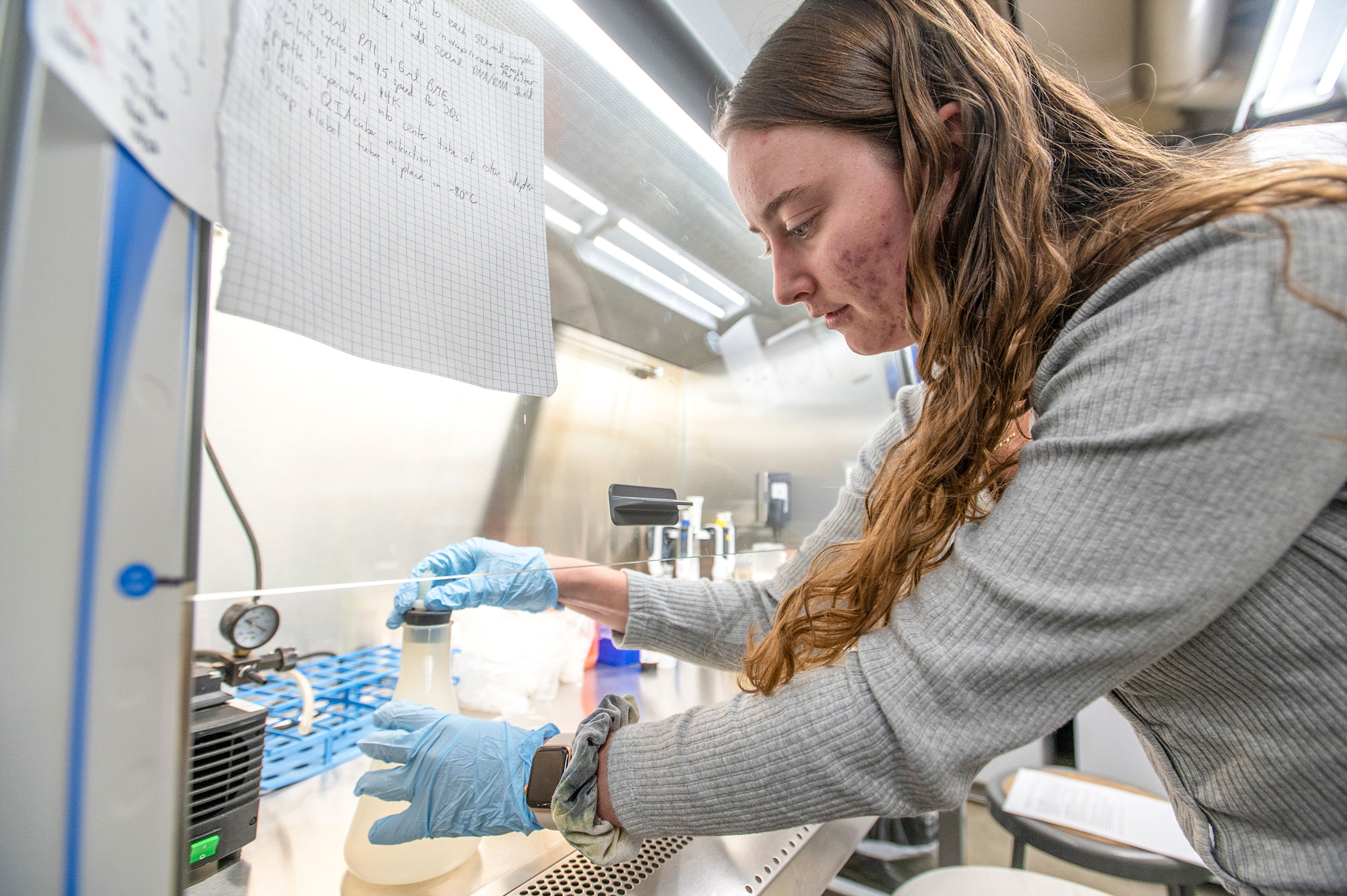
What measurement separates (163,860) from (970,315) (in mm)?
787

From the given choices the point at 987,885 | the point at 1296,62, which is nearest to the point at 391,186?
the point at 987,885

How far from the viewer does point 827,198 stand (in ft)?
2.33

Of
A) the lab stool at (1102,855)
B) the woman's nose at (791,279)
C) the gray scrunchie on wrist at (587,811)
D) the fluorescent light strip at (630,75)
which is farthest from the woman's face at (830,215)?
the lab stool at (1102,855)

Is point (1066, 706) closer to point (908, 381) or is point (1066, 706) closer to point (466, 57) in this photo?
point (466, 57)

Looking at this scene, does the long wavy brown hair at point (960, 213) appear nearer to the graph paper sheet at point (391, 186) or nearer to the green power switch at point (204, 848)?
the graph paper sheet at point (391, 186)

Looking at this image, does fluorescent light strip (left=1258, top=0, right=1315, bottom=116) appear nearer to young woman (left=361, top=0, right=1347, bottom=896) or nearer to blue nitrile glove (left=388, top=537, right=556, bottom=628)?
young woman (left=361, top=0, right=1347, bottom=896)

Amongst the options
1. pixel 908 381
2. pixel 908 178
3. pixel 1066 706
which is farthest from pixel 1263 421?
pixel 908 381

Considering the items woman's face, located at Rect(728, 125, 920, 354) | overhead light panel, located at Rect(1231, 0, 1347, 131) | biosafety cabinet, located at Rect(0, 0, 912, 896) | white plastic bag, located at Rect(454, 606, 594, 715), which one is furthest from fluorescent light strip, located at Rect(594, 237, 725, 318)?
overhead light panel, located at Rect(1231, 0, 1347, 131)

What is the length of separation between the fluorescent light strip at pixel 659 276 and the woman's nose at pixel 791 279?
238mm

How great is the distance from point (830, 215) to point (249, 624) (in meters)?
0.77

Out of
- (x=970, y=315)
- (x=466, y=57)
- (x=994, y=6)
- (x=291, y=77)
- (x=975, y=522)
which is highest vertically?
(x=994, y=6)

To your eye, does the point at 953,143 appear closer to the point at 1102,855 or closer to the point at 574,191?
the point at 574,191

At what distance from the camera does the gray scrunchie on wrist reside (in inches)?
22.7

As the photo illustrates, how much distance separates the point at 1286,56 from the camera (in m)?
1.36
